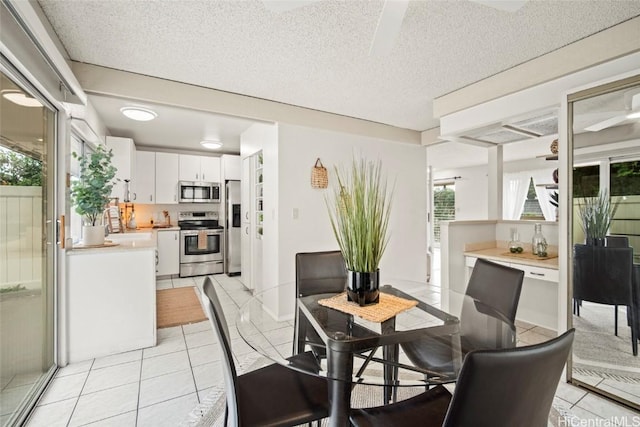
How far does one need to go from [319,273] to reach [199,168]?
4.15 metres

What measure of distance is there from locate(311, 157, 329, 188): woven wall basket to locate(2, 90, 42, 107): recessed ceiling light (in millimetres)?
Answer: 2396

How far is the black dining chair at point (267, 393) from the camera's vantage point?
1.10 m

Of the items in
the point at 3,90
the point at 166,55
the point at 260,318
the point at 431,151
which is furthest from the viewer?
the point at 431,151

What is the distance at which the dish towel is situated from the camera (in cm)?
541

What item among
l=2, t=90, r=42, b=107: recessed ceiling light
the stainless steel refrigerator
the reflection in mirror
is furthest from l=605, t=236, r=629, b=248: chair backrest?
the stainless steel refrigerator

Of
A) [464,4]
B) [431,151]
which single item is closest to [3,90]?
[464,4]

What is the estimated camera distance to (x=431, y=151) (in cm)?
602

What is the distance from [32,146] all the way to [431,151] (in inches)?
230

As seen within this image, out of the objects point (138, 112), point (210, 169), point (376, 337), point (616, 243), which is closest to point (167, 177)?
point (210, 169)

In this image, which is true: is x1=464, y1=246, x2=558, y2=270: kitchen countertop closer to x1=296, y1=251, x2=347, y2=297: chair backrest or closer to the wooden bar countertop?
the wooden bar countertop

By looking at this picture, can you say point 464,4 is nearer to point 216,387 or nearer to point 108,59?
point 108,59

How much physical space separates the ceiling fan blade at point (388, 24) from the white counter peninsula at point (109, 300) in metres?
2.48

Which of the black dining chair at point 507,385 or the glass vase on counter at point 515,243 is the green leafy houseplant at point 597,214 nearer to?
the glass vase on counter at point 515,243

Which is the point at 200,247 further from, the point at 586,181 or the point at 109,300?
the point at 586,181
